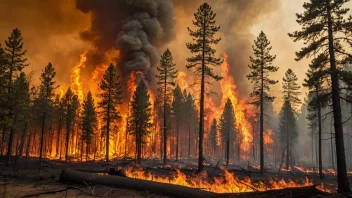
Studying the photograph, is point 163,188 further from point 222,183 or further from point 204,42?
point 204,42

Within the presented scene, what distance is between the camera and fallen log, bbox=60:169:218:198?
8.96 m

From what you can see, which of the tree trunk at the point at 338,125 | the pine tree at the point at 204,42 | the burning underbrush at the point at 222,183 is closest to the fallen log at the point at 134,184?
the burning underbrush at the point at 222,183

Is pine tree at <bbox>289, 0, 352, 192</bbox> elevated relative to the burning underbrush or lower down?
elevated

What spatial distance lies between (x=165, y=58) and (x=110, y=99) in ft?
33.8

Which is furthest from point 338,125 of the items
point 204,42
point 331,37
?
point 204,42

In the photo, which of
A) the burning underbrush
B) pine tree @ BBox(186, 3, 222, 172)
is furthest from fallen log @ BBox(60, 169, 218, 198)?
pine tree @ BBox(186, 3, 222, 172)

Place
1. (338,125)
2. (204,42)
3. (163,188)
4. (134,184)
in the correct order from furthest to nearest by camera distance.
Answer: (204,42), (338,125), (134,184), (163,188)

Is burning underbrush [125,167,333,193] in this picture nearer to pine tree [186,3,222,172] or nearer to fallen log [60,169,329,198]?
fallen log [60,169,329,198]

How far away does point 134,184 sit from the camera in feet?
32.9

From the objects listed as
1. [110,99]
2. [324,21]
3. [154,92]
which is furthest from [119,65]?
[324,21]

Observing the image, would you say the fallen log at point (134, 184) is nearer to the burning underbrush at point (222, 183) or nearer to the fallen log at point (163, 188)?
the fallen log at point (163, 188)

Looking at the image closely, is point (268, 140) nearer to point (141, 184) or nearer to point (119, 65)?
point (119, 65)

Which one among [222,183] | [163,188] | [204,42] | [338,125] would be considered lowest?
[222,183]

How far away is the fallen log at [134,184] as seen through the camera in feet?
29.4
